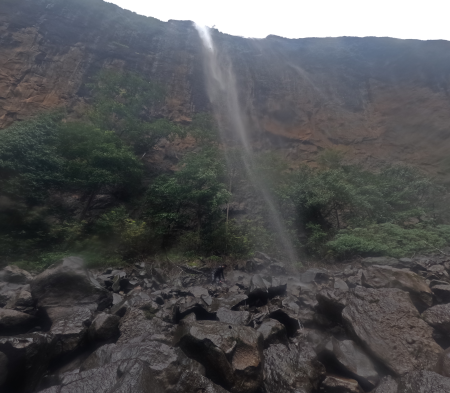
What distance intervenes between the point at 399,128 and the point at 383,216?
12.9 meters

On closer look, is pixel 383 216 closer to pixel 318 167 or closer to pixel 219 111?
pixel 318 167

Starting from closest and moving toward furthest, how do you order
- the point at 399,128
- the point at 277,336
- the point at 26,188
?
1. the point at 277,336
2. the point at 26,188
3. the point at 399,128

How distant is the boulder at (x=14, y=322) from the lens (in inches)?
167

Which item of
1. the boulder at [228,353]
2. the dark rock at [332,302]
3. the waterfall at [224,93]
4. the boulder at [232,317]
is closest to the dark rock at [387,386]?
the dark rock at [332,302]

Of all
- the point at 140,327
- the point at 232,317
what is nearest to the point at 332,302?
the point at 232,317

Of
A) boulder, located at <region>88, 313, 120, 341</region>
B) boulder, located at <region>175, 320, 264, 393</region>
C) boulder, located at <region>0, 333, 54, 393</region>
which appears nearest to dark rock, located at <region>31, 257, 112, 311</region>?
boulder, located at <region>88, 313, 120, 341</region>

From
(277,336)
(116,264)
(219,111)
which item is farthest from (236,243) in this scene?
(219,111)

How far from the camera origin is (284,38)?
32250mm

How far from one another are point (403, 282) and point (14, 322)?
644 cm

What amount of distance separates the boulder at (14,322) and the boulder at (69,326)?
1.00 ft

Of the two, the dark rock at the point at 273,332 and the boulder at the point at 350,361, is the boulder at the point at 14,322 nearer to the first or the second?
the dark rock at the point at 273,332

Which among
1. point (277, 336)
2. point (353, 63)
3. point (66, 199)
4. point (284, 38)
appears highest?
point (284, 38)

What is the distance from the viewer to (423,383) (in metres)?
2.91

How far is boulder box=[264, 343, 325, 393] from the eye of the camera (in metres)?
3.28
